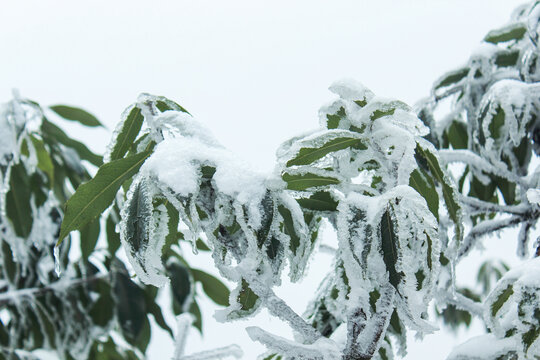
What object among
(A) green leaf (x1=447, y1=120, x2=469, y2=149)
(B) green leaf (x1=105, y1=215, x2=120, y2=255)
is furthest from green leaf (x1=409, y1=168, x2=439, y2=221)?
(B) green leaf (x1=105, y1=215, x2=120, y2=255)

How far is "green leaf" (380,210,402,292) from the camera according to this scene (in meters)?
0.42

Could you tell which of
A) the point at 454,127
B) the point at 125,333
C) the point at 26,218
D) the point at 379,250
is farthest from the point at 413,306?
the point at 125,333

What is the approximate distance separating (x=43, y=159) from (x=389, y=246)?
A: 1.28m

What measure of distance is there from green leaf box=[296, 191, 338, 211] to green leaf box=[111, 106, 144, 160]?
0.16 m

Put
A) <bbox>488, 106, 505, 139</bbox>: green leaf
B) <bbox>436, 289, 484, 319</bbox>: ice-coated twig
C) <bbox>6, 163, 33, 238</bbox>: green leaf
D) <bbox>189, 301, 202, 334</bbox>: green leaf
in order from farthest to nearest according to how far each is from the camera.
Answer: <bbox>189, 301, 202, 334</bbox>: green leaf → <bbox>6, 163, 33, 238</bbox>: green leaf → <bbox>488, 106, 505, 139</bbox>: green leaf → <bbox>436, 289, 484, 319</bbox>: ice-coated twig

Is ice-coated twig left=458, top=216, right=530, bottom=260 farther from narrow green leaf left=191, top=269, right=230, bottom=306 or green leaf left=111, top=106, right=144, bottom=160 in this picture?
narrow green leaf left=191, top=269, right=230, bottom=306

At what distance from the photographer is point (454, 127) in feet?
3.94

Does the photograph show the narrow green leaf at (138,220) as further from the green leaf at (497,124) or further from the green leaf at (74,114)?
the green leaf at (74,114)

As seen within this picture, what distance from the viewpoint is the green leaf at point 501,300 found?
1.81 ft

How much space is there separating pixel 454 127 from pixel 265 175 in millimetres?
838

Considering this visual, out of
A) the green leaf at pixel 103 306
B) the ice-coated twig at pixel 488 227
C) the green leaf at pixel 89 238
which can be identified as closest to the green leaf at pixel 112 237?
the green leaf at pixel 89 238

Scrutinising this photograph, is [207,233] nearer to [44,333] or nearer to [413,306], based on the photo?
[413,306]

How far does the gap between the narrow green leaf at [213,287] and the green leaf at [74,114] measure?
635 mm

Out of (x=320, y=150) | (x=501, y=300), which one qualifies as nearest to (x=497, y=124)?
(x=501, y=300)
